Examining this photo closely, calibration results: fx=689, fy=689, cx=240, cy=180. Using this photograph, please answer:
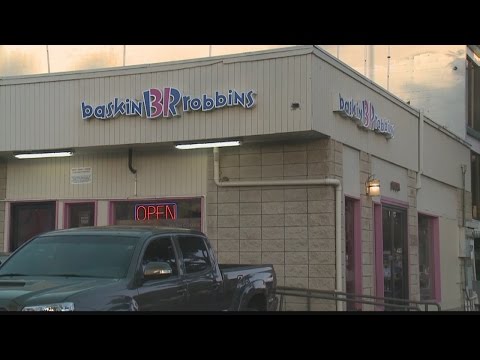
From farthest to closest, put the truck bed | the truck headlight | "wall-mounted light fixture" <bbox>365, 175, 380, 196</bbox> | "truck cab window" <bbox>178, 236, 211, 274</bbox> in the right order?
"wall-mounted light fixture" <bbox>365, 175, 380, 196</bbox> < the truck bed < "truck cab window" <bbox>178, 236, 211, 274</bbox> < the truck headlight

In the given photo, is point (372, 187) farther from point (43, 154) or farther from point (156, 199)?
point (43, 154)

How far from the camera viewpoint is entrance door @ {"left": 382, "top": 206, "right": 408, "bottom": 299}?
15547 millimetres

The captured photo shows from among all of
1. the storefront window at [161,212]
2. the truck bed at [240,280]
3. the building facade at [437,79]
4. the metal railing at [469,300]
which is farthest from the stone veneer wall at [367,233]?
the metal railing at [469,300]

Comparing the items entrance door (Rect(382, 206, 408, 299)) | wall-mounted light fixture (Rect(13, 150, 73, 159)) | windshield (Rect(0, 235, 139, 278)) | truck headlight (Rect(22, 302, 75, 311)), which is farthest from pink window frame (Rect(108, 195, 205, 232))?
truck headlight (Rect(22, 302, 75, 311))

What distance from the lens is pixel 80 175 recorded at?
14.8 metres

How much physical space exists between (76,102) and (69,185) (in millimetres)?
1926

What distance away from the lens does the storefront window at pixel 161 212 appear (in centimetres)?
1373

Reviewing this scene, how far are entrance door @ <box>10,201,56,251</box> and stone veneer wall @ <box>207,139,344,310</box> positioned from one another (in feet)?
12.8

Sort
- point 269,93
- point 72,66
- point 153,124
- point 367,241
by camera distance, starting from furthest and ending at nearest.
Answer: point 72,66
point 367,241
point 153,124
point 269,93

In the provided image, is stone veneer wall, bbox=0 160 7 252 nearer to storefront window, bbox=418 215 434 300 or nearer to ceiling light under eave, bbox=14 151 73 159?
ceiling light under eave, bbox=14 151 73 159

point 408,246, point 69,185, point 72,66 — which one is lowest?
point 408,246

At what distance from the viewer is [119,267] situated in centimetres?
689
